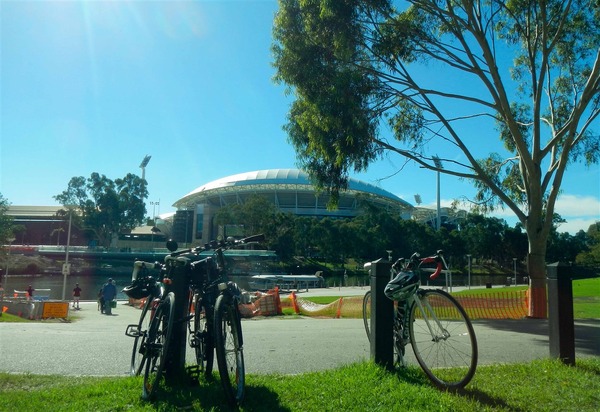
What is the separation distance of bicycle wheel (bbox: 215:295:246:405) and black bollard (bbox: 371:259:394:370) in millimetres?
1289

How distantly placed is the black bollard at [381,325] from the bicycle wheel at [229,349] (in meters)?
1.29

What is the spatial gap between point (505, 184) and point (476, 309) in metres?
6.24

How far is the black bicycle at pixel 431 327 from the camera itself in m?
4.23

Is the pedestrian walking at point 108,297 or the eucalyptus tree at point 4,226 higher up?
the eucalyptus tree at point 4,226

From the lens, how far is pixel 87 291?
50.7 meters

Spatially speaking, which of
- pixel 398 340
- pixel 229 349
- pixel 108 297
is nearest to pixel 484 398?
pixel 398 340

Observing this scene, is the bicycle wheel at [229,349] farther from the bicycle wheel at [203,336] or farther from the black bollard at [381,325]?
the black bollard at [381,325]

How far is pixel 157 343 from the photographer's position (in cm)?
399

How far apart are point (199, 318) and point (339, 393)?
52.2 inches

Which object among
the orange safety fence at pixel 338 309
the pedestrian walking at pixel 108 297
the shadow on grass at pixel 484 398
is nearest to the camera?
the shadow on grass at pixel 484 398

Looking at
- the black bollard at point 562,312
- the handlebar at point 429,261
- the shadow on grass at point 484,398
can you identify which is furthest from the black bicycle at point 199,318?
the black bollard at point 562,312

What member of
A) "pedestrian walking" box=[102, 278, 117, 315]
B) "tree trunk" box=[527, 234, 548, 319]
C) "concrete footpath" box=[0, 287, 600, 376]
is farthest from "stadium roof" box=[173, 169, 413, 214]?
"concrete footpath" box=[0, 287, 600, 376]

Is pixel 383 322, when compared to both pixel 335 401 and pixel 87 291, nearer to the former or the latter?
pixel 335 401

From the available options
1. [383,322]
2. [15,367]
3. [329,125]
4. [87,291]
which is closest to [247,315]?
[329,125]
